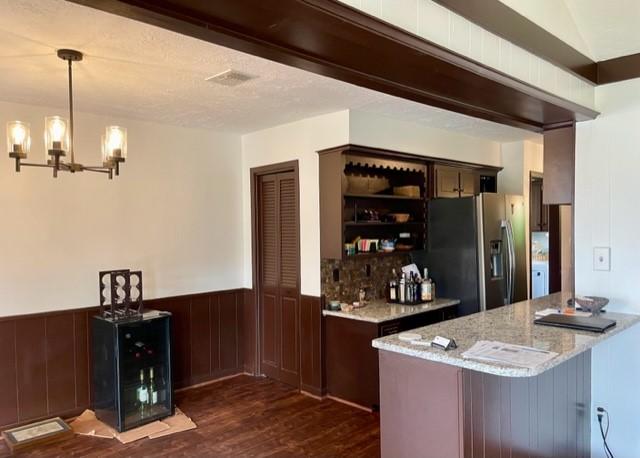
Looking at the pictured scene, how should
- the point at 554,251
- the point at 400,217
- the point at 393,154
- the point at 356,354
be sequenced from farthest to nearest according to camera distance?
the point at 554,251 → the point at 400,217 → the point at 393,154 → the point at 356,354

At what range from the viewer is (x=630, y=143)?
2680 millimetres

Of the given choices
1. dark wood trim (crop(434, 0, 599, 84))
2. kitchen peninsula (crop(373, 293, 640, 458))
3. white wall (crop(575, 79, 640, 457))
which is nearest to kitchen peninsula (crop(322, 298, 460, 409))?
kitchen peninsula (crop(373, 293, 640, 458))

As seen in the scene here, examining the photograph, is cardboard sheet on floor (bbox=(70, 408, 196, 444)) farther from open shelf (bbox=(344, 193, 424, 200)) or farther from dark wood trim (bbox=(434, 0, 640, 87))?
dark wood trim (bbox=(434, 0, 640, 87))

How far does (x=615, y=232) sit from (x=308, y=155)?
246 cm

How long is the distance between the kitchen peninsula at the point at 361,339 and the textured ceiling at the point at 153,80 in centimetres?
169

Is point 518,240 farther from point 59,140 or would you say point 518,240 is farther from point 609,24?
point 59,140

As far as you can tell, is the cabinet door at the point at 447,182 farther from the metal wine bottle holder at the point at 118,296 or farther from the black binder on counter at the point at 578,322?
the metal wine bottle holder at the point at 118,296

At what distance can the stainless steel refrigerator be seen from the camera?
14.5 feet

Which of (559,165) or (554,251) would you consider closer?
(559,165)

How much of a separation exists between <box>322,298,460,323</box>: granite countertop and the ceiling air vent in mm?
2019

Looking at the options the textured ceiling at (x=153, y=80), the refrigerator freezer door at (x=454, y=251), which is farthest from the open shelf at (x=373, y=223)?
the textured ceiling at (x=153, y=80)

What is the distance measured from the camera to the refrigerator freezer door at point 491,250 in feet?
14.4

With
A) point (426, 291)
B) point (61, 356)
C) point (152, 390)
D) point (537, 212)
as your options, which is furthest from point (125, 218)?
point (537, 212)

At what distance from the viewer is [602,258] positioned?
2.78 m
